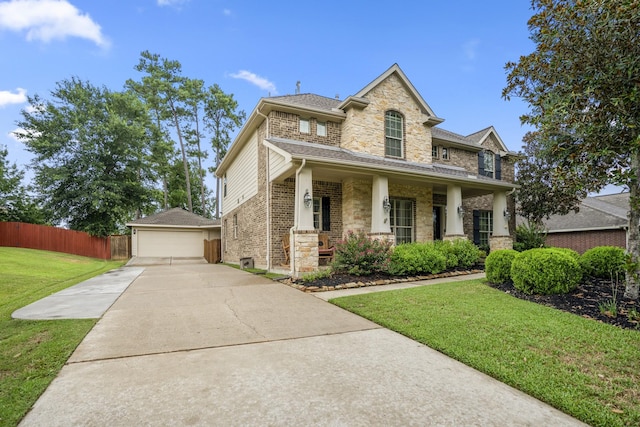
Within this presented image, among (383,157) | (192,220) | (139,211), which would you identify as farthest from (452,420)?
(139,211)

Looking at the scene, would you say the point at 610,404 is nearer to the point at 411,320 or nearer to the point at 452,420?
the point at 452,420

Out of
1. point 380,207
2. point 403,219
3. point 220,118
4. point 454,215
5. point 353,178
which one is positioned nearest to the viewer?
point 380,207

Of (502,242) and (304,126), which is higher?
(304,126)

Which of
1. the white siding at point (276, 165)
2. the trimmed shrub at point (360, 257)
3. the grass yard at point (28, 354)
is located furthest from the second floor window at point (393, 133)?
the grass yard at point (28, 354)

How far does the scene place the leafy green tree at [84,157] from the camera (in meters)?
21.6

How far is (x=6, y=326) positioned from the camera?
4355 millimetres

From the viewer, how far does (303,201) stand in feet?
28.4

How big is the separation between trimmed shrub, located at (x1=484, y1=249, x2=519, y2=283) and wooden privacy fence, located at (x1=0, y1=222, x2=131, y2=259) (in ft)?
75.6

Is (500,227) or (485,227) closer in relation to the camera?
(500,227)

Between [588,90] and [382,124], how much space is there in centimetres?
821

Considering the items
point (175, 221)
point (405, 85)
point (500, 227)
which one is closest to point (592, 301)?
point (500, 227)

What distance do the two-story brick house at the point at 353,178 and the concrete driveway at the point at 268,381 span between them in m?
4.66

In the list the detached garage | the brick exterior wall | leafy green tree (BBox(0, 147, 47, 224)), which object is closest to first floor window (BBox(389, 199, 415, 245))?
the detached garage

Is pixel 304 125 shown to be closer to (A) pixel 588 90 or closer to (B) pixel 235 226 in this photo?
(B) pixel 235 226
